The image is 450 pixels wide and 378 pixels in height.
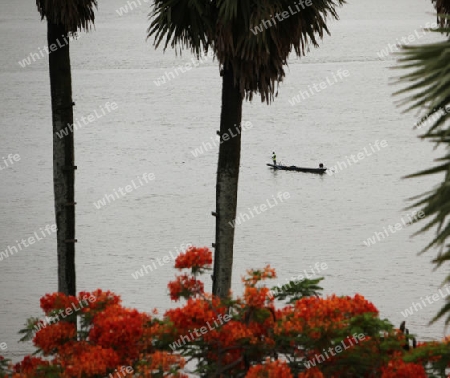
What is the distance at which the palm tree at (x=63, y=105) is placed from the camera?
645 inches

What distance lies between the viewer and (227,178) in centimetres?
1658

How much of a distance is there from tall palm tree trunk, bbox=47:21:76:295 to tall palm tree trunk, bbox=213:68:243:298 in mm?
2804

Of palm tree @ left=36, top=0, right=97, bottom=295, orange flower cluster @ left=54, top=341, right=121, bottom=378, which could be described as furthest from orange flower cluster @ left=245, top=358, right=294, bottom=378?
palm tree @ left=36, top=0, right=97, bottom=295

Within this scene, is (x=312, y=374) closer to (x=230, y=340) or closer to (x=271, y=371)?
(x=271, y=371)

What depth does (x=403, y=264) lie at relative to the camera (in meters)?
50.3

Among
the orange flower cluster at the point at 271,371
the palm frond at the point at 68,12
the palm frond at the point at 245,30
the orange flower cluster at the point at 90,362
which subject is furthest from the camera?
the palm frond at the point at 68,12

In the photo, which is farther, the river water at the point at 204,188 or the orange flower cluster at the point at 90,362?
the river water at the point at 204,188

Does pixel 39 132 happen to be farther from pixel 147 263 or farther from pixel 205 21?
pixel 205 21

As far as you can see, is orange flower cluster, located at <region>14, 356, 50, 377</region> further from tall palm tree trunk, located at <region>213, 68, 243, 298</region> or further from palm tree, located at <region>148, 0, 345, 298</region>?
palm tree, located at <region>148, 0, 345, 298</region>

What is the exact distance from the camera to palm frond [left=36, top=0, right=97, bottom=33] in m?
16.1

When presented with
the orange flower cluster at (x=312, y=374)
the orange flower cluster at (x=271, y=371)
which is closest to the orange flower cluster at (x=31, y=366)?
the orange flower cluster at (x=271, y=371)

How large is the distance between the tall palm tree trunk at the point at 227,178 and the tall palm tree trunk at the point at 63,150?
2804 millimetres

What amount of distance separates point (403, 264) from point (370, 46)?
391ft

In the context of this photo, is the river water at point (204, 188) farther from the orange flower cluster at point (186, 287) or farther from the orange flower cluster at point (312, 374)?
the orange flower cluster at point (312, 374)
